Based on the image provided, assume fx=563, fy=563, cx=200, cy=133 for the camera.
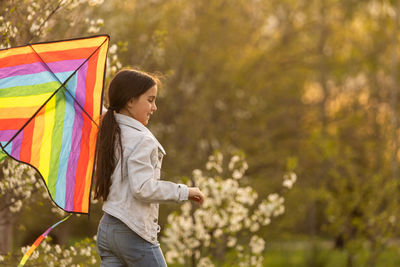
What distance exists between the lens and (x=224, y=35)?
11.7m

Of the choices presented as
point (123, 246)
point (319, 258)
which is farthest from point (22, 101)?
point (319, 258)

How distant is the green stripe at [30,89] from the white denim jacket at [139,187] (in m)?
0.38

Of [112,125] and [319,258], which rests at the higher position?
[319,258]

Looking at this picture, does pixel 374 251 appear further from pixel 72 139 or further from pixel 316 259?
pixel 72 139

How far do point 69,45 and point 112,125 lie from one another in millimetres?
434

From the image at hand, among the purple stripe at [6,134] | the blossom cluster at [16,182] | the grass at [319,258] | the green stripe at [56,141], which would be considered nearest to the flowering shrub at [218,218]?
the blossom cluster at [16,182]

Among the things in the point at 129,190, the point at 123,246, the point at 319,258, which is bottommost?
the point at 123,246

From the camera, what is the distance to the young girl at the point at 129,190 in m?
2.46

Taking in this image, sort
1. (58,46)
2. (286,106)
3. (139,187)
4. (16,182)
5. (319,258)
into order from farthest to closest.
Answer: (286,106), (319,258), (16,182), (58,46), (139,187)

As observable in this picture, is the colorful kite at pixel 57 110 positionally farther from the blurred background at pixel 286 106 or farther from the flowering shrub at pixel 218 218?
the blurred background at pixel 286 106

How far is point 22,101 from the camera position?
2.57 m

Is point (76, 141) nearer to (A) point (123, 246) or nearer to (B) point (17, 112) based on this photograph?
(B) point (17, 112)

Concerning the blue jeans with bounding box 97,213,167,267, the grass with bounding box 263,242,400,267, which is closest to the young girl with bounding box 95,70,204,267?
the blue jeans with bounding box 97,213,167,267

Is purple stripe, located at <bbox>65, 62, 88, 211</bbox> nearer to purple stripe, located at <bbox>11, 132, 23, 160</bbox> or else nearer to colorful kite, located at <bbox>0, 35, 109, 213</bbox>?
colorful kite, located at <bbox>0, 35, 109, 213</bbox>
